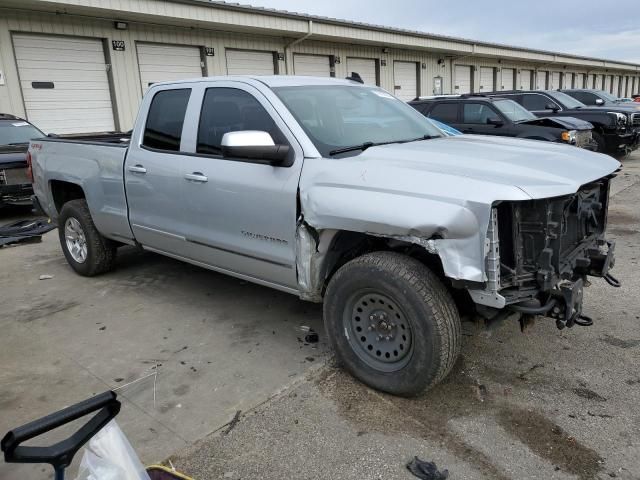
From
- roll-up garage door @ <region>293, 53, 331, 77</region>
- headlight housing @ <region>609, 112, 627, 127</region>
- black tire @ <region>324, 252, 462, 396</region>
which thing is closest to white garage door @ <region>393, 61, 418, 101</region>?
roll-up garage door @ <region>293, 53, 331, 77</region>

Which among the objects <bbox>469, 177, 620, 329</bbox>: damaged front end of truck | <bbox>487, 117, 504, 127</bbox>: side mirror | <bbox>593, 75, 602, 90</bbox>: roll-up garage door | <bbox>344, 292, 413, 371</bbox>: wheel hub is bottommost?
<bbox>344, 292, 413, 371</bbox>: wheel hub

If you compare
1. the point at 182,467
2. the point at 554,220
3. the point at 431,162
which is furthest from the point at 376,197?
the point at 182,467

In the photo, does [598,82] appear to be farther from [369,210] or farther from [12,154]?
[369,210]

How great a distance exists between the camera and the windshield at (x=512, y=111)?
1080 cm

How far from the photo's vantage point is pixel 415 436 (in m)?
2.83

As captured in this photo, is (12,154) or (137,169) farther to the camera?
(12,154)

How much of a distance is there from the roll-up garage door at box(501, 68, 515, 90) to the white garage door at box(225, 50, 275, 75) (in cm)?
1809

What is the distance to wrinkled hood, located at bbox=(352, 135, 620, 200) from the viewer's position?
2818 mm

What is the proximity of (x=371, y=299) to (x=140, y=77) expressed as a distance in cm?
1202

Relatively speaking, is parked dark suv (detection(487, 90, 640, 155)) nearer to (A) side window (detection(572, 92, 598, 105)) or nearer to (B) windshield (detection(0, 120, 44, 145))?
(A) side window (detection(572, 92, 598, 105))

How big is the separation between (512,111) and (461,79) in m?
16.0

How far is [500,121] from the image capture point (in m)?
10.6

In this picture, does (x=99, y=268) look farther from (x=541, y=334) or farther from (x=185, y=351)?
(x=541, y=334)

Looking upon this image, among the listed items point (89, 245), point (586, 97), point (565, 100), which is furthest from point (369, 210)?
point (586, 97)
